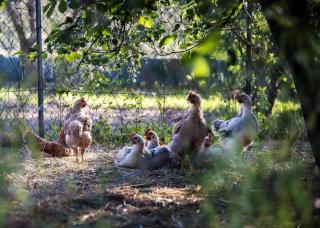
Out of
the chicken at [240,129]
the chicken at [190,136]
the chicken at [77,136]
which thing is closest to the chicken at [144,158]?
the chicken at [190,136]

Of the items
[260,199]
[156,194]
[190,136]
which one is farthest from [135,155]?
[260,199]

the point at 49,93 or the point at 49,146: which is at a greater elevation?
the point at 49,93

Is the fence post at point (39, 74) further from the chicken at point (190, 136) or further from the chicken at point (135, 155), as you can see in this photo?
the chicken at point (190, 136)

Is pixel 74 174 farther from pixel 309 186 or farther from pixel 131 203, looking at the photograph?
pixel 309 186

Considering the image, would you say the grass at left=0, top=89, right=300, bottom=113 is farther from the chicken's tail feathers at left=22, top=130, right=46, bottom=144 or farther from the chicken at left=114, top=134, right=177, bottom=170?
the chicken at left=114, top=134, right=177, bottom=170

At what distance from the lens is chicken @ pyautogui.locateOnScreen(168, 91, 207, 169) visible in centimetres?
556

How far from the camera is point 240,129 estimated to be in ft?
20.1

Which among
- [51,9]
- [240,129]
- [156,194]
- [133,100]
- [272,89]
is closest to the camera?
[51,9]

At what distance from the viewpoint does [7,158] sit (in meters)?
4.59

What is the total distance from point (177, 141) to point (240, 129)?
88cm

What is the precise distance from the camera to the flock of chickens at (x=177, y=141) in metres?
5.60

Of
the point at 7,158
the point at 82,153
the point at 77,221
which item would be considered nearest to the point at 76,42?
the point at 7,158

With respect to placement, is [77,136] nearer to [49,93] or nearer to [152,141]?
[152,141]

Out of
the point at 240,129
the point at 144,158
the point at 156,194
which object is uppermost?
the point at 240,129
